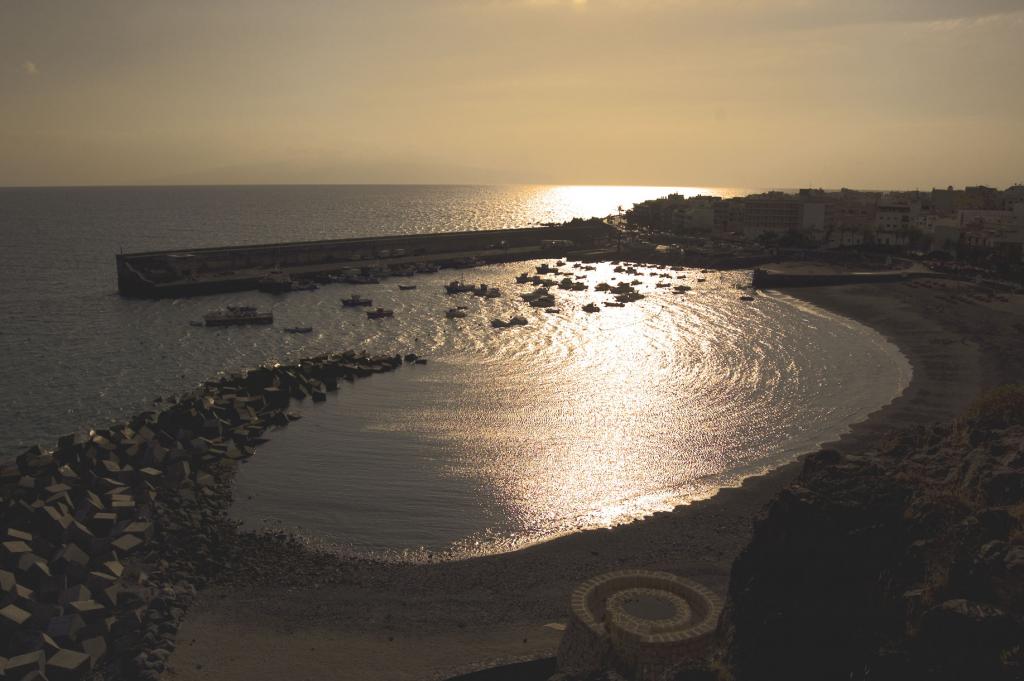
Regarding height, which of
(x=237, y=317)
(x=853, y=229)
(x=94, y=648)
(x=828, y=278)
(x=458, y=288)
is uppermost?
(x=853, y=229)

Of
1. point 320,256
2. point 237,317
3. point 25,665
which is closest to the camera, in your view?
point 25,665

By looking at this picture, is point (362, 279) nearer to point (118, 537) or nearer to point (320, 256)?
point (320, 256)

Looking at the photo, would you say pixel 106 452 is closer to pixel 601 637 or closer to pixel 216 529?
pixel 216 529

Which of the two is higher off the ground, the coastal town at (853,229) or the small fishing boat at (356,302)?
the coastal town at (853,229)

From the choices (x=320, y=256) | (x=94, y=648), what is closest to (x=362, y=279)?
(x=320, y=256)

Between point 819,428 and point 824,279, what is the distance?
4307cm

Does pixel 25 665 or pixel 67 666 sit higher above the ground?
pixel 25 665

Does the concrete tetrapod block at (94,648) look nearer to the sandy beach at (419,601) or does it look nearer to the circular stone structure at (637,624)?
the sandy beach at (419,601)

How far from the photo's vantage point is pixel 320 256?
Answer: 242 ft

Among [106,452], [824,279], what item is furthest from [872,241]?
[106,452]

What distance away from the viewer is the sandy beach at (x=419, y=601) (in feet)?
41.8

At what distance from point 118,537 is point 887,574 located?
16.2 metres

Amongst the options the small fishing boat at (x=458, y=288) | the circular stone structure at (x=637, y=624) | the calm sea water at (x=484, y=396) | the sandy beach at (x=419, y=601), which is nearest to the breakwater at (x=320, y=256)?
the calm sea water at (x=484, y=396)

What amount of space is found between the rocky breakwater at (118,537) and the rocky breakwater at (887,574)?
1037 cm
